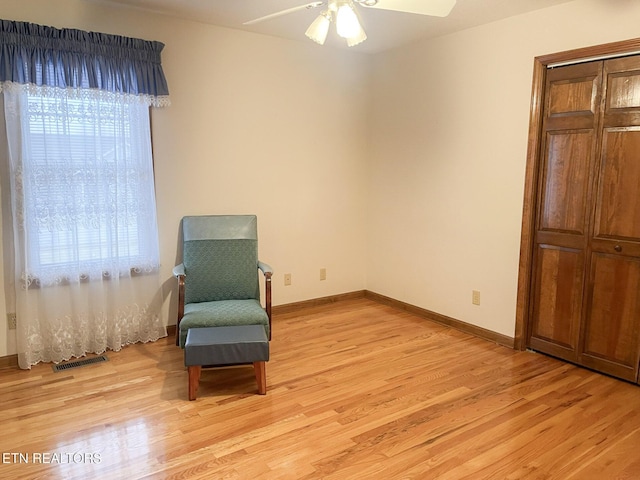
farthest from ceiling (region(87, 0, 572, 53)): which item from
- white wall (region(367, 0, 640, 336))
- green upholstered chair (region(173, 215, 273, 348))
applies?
green upholstered chair (region(173, 215, 273, 348))

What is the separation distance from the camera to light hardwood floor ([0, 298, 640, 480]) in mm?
2109

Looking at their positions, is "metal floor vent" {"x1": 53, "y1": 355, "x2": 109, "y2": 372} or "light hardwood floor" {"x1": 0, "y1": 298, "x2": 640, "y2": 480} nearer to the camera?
"light hardwood floor" {"x1": 0, "y1": 298, "x2": 640, "y2": 480}

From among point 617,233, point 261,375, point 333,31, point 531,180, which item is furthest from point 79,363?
point 617,233

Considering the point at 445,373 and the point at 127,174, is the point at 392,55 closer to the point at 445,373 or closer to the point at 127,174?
the point at 127,174

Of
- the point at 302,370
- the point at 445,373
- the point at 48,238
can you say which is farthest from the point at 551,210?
the point at 48,238

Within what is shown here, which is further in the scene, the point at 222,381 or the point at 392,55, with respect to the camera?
the point at 392,55

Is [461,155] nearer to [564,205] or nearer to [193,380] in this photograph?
[564,205]

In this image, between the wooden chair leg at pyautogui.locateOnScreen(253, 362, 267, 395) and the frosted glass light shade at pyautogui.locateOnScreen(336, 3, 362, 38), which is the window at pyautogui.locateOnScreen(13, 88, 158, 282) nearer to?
the wooden chair leg at pyautogui.locateOnScreen(253, 362, 267, 395)

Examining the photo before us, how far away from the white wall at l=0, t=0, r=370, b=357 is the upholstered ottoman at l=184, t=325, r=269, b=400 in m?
1.16

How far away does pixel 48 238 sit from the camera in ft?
10.0

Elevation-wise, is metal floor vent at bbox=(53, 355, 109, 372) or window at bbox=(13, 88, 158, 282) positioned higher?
→ window at bbox=(13, 88, 158, 282)

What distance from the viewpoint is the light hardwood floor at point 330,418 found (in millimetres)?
2109

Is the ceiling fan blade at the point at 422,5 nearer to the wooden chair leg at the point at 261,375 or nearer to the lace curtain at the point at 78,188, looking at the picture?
the lace curtain at the point at 78,188

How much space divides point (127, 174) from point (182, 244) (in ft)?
2.32
